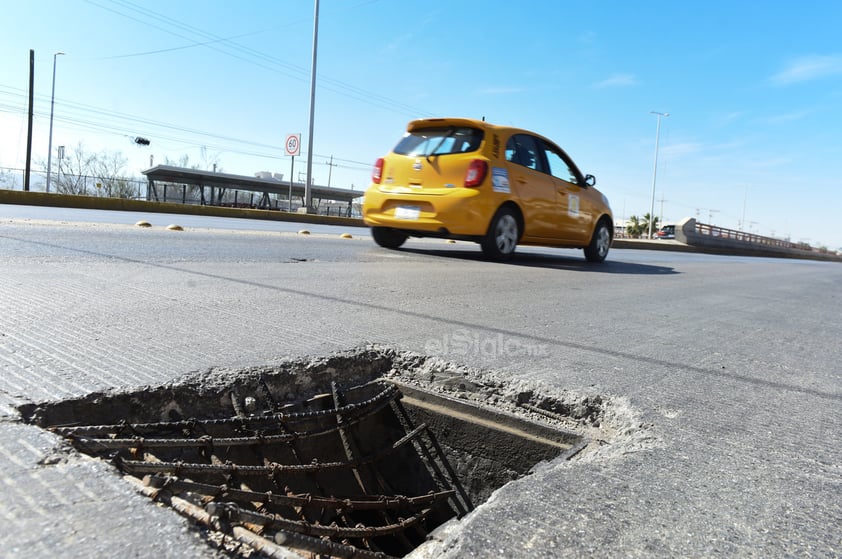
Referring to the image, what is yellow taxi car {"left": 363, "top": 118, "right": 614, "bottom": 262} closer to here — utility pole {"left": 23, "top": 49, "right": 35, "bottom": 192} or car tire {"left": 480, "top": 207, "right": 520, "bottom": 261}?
car tire {"left": 480, "top": 207, "right": 520, "bottom": 261}

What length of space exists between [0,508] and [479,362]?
1.82 meters

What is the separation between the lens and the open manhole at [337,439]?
62.3 inches

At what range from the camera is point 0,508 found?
1.15 meters

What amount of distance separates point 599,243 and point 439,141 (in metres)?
3.73

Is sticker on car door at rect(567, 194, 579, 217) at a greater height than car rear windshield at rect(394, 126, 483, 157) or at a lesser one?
lesser

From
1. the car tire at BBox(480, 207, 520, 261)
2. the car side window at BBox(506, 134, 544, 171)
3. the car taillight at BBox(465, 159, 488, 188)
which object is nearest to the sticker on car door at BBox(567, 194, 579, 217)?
the car side window at BBox(506, 134, 544, 171)

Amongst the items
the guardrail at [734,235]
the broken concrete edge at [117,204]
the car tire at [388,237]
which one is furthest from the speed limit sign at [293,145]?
the guardrail at [734,235]

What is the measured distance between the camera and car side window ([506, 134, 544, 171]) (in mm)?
7547

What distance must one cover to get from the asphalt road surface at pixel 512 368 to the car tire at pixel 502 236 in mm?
1695

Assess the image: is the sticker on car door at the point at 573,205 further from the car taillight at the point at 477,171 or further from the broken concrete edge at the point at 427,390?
the broken concrete edge at the point at 427,390

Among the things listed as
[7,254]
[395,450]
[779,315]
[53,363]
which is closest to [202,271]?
[7,254]

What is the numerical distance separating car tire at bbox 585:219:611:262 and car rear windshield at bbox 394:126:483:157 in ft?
10.7

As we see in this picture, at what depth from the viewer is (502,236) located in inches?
301

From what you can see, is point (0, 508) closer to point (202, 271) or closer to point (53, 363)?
point (53, 363)
